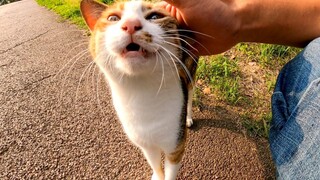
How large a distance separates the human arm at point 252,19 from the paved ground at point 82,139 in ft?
1.56

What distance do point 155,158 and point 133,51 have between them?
0.60m

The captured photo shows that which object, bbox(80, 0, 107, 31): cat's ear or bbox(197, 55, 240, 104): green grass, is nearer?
bbox(80, 0, 107, 31): cat's ear

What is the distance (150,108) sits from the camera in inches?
46.9

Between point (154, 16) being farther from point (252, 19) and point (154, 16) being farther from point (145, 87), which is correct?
point (252, 19)

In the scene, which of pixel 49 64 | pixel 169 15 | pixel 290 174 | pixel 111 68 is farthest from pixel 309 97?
pixel 49 64

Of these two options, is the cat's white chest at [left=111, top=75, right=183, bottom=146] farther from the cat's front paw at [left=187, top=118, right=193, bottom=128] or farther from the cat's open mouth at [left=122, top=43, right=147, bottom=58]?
the cat's front paw at [left=187, top=118, right=193, bottom=128]

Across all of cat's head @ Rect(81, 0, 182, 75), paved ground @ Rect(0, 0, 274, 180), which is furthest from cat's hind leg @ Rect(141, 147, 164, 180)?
cat's head @ Rect(81, 0, 182, 75)

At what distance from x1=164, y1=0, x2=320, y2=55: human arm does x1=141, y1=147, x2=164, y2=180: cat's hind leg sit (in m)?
0.50

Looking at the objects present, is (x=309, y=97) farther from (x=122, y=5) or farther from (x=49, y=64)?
(x=49, y=64)

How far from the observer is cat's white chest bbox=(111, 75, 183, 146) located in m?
1.16

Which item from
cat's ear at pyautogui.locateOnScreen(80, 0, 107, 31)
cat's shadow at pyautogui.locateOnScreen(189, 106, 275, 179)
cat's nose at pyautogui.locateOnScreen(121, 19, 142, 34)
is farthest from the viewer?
cat's shadow at pyautogui.locateOnScreen(189, 106, 275, 179)

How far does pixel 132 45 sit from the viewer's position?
1.02 m

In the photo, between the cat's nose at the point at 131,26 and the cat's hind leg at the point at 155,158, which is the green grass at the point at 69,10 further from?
the cat's nose at the point at 131,26

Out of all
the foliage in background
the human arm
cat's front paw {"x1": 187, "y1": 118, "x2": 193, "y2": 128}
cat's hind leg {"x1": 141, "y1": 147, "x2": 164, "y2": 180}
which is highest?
the human arm
